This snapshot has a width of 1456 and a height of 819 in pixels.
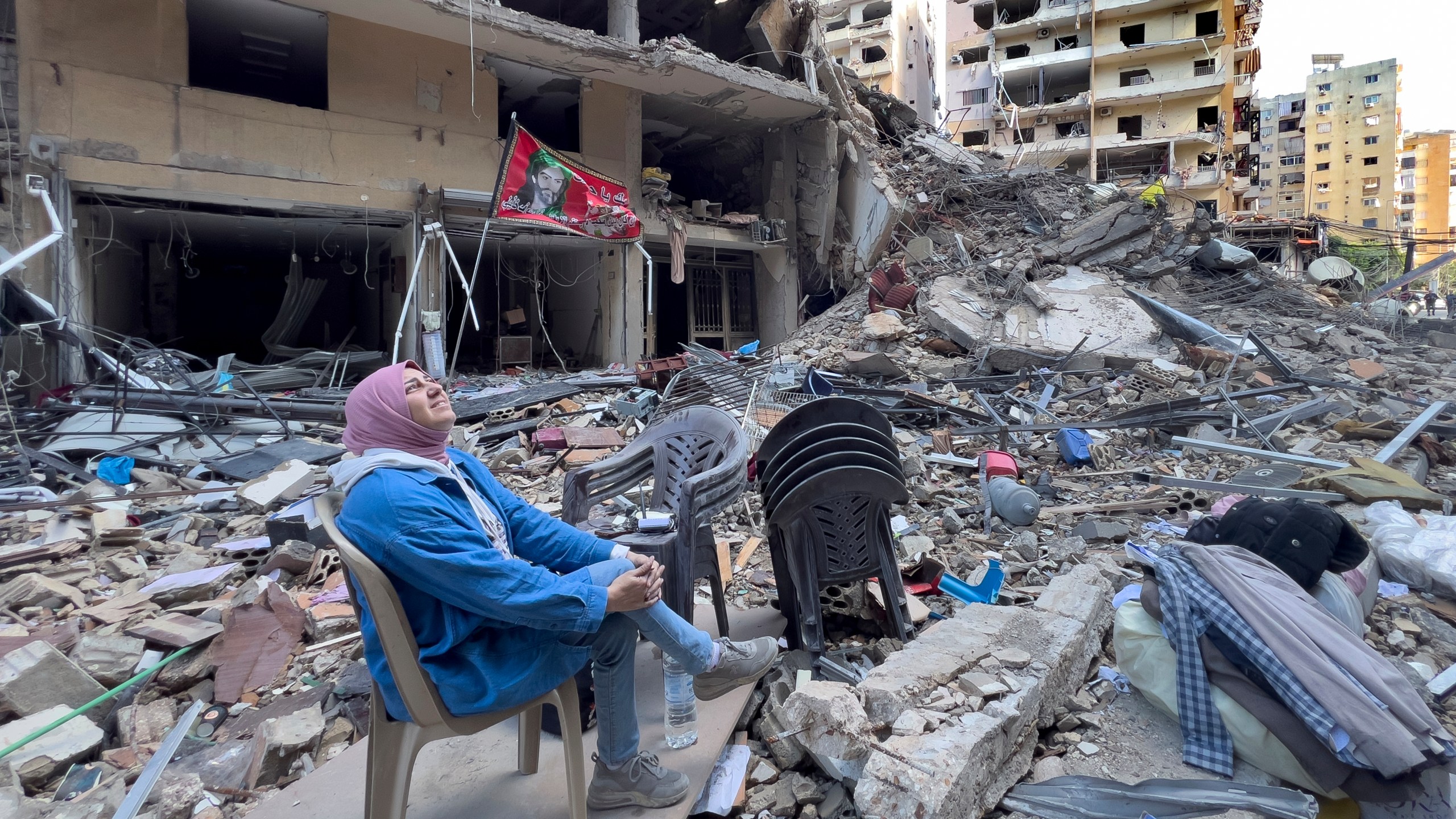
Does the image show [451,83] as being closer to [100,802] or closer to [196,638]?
[196,638]

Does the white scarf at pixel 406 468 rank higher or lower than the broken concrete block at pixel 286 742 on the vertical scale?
higher

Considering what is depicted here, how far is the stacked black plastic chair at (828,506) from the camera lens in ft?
10.1

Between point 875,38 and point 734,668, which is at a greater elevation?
point 875,38

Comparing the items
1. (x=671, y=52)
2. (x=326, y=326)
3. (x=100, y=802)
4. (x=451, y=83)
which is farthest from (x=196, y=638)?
(x=326, y=326)

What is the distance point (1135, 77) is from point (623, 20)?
A: 113 feet

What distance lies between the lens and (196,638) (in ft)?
11.0

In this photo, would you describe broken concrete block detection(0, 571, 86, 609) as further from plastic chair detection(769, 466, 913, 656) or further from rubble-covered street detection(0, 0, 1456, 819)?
plastic chair detection(769, 466, 913, 656)

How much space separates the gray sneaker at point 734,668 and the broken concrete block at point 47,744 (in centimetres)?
248

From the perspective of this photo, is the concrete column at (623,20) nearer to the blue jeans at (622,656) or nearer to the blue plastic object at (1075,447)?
the blue plastic object at (1075,447)

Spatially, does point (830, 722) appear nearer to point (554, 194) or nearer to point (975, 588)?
point (975, 588)

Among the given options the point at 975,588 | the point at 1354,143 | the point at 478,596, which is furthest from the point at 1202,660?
the point at 1354,143

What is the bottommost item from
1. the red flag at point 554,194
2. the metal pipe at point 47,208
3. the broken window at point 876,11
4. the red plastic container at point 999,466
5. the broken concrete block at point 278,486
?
the broken concrete block at point 278,486

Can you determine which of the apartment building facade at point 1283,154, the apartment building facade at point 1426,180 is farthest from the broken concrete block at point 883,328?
the apartment building facade at point 1426,180

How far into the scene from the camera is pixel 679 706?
8.00 feet
